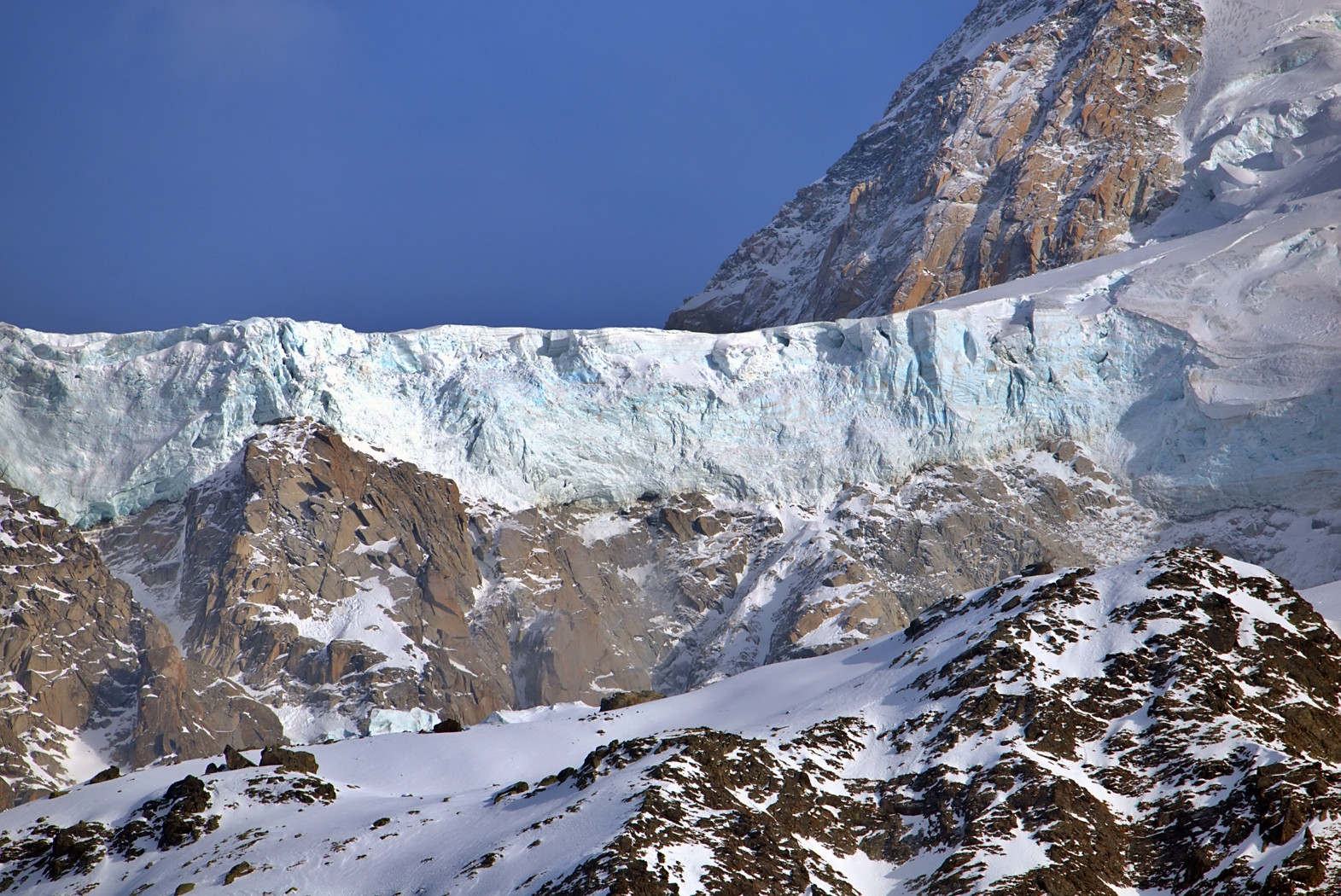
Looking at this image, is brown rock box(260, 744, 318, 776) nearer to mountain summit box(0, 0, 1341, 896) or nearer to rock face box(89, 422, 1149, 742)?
mountain summit box(0, 0, 1341, 896)

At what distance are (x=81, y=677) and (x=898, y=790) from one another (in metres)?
80.1

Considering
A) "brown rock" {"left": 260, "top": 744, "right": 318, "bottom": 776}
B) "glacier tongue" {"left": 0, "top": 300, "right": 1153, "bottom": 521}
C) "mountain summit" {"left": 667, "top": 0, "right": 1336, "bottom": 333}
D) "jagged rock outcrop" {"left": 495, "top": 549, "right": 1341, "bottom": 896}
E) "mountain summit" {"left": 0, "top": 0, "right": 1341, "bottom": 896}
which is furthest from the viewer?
"mountain summit" {"left": 667, "top": 0, "right": 1336, "bottom": 333}

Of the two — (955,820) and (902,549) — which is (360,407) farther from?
(955,820)

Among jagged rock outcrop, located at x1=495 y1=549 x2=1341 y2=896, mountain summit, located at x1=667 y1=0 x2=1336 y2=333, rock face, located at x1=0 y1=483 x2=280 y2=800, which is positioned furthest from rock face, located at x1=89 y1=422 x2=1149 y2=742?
jagged rock outcrop, located at x1=495 y1=549 x2=1341 y2=896

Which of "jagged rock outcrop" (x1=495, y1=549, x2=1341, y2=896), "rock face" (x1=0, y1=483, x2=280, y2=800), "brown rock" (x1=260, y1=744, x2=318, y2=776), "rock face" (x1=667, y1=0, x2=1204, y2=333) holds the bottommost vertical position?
"jagged rock outcrop" (x1=495, y1=549, x2=1341, y2=896)

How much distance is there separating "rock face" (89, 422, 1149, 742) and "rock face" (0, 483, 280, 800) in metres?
3.81

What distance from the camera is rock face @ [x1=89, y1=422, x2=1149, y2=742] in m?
128

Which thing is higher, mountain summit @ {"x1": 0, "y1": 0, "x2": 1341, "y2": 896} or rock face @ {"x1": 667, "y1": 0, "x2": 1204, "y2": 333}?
rock face @ {"x1": 667, "y1": 0, "x2": 1204, "y2": 333}

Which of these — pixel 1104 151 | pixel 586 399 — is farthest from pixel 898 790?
pixel 1104 151

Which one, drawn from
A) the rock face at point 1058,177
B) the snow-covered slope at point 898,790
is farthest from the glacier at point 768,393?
the snow-covered slope at point 898,790

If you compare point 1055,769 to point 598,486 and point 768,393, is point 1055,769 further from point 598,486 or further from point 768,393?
point 768,393

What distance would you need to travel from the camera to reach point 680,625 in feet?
450

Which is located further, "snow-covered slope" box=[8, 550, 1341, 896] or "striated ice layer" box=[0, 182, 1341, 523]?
"striated ice layer" box=[0, 182, 1341, 523]

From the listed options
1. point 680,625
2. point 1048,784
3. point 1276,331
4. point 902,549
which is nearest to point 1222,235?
point 1276,331
